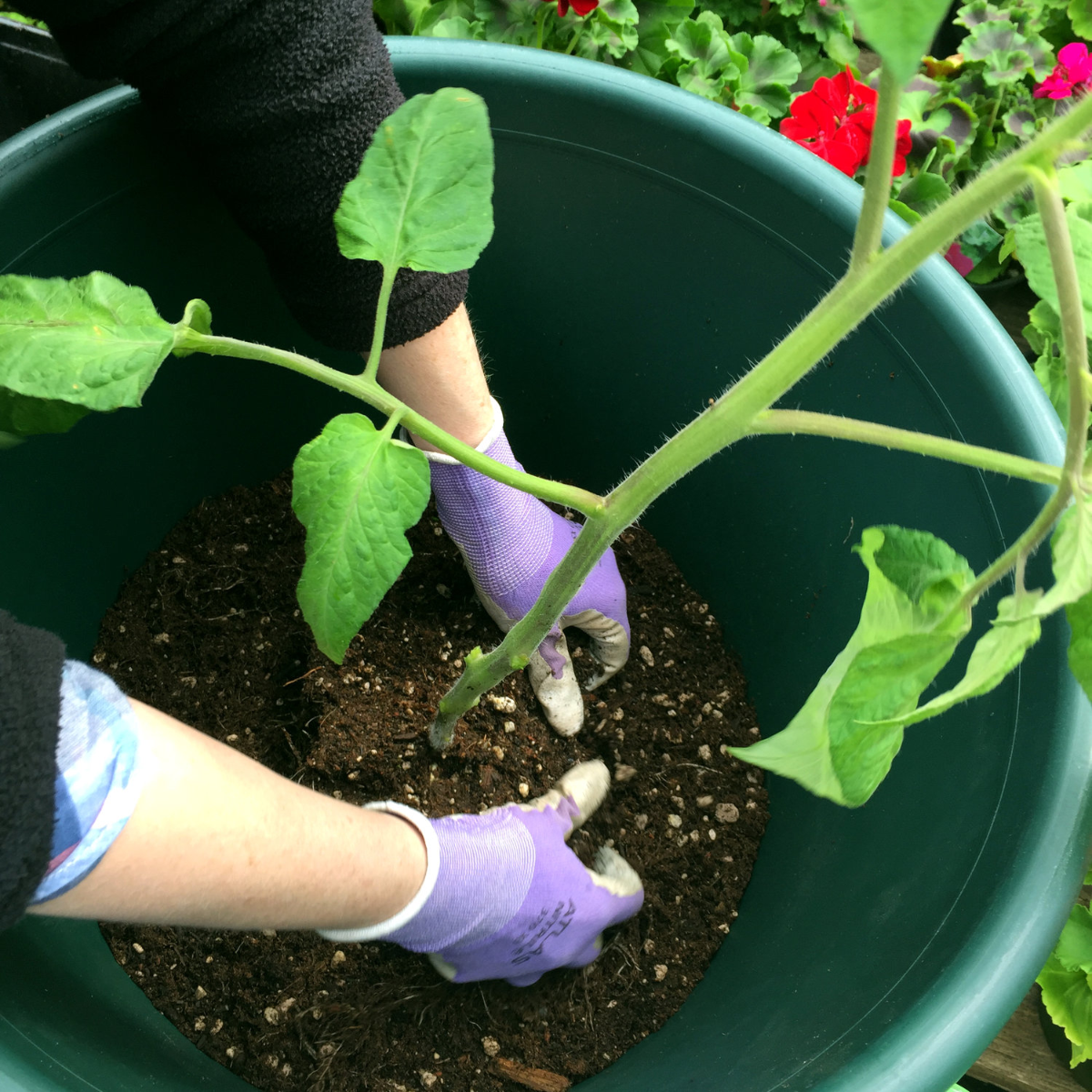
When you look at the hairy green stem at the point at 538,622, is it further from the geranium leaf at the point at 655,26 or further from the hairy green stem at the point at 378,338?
the geranium leaf at the point at 655,26

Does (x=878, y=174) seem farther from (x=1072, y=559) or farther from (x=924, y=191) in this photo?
(x=924, y=191)

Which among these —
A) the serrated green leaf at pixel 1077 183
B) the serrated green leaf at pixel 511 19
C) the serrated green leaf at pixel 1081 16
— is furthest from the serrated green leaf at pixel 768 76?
the serrated green leaf at pixel 1077 183

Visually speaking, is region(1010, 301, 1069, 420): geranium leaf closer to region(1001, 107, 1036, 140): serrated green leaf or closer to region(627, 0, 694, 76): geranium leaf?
region(1001, 107, 1036, 140): serrated green leaf

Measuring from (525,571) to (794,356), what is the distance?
59 cm

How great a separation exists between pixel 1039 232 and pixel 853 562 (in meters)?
0.42

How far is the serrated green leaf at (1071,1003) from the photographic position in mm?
876

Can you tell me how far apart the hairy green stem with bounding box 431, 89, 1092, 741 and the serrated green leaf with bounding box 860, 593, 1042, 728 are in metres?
0.15

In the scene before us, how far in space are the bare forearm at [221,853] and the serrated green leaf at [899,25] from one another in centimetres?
50

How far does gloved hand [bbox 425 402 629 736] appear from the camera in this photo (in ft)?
3.08

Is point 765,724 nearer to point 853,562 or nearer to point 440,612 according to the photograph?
point 853,562

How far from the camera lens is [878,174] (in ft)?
1.23

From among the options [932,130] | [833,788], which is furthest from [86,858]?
[932,130]

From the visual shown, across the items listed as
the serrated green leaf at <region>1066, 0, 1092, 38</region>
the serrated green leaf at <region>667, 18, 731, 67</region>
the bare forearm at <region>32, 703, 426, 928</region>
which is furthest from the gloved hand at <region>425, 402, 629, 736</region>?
the serrated green leaf at <region>1066, 0, 1092, 38</region>

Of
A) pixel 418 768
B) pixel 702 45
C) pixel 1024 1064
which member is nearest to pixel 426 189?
pixel 418 768
